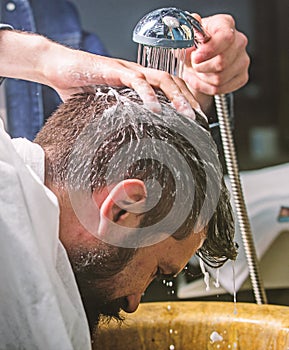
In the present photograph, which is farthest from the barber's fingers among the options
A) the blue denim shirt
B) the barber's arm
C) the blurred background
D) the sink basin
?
the blurred background

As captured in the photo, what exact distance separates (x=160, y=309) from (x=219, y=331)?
9 cm

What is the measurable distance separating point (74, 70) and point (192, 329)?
0.42 m

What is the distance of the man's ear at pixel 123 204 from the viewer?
0.79m

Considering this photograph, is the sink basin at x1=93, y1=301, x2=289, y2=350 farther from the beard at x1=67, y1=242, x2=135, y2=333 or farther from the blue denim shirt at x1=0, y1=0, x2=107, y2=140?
the blue denim shirt at x1=0, y1=0, x2=107, y2=140

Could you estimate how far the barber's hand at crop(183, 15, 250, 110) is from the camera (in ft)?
3.32

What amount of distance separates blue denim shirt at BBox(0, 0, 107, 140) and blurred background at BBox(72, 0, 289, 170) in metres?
0.05

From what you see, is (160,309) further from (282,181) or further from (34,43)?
(282,181)

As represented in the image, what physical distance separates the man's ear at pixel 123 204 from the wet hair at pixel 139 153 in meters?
0.01

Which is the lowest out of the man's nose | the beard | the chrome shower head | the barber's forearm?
the man's nose

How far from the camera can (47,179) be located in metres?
0.82

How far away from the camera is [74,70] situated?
877 millimetres

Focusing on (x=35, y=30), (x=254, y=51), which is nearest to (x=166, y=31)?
(x=35, y=30)

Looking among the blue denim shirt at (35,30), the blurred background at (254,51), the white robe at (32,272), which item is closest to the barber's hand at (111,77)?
the white robe at (32,272)

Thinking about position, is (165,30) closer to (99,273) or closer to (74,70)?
(74,70)
